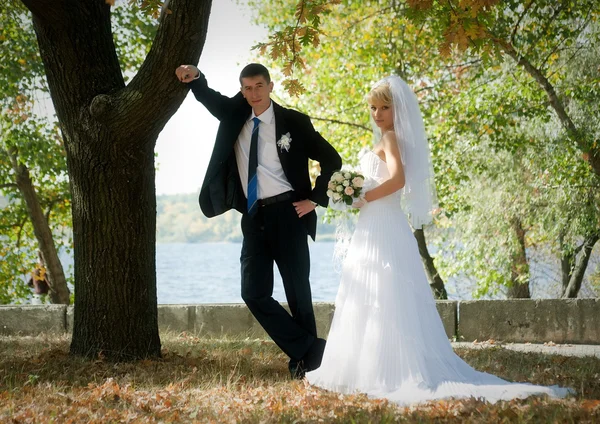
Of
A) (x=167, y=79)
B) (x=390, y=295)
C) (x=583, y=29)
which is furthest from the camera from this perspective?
(x=583, y=29)

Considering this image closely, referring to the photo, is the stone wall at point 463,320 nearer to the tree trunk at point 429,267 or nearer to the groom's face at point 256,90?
the groom's face at point 256,90

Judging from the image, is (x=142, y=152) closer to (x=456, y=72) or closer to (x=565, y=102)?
(x=565, y=102)

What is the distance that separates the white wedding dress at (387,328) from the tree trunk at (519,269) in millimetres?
8054

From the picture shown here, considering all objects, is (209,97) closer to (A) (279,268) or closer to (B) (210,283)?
(A) (279,268)

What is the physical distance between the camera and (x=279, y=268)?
511cm

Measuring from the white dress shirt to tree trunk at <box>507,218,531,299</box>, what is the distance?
809 cm

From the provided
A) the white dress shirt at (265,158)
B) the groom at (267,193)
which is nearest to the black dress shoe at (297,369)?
the groom at (267,193)

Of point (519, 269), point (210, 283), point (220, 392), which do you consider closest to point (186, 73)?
point (220, 392)

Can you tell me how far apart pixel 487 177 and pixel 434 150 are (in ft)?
6.15

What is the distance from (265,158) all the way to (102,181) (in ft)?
4.16

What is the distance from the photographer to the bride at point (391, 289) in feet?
14.4

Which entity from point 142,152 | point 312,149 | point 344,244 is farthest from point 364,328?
point 142,152

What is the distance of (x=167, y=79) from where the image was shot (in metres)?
5.08

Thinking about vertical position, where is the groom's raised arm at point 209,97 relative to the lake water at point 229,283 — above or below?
above
